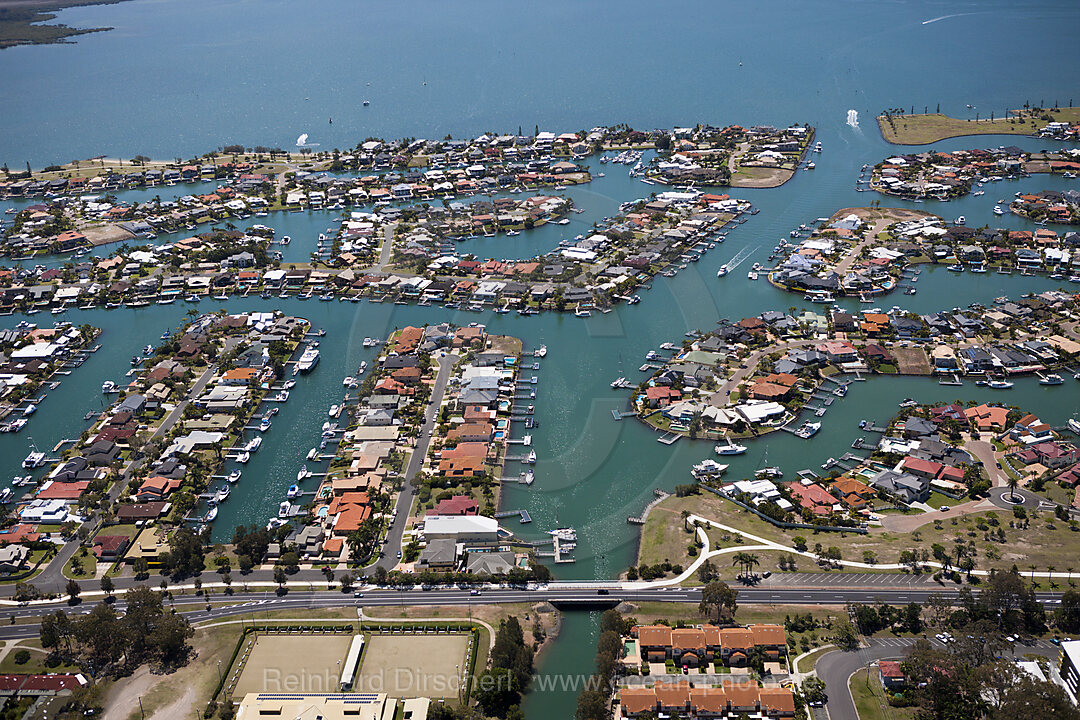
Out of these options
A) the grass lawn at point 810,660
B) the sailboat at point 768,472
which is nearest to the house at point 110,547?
the grass lawn at point 810,660

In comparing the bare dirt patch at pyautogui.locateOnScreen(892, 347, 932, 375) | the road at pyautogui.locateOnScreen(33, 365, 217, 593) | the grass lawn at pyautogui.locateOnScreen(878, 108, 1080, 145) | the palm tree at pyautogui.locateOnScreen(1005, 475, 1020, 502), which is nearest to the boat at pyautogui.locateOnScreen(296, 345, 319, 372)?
the road at pyautogui.locateOnScreen(33, 365, 217, 593)

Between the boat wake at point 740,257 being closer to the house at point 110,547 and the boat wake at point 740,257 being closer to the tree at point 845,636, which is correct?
the tree at point 845,636

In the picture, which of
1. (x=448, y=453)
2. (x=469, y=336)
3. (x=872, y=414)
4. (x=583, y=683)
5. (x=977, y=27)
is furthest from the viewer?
(x=977, y=27)

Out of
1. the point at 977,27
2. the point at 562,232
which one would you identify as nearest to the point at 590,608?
the point at 562,232

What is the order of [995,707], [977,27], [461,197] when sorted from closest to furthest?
[995,707]
[461,197]
[977,27]

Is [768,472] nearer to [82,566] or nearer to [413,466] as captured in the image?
[413,466]

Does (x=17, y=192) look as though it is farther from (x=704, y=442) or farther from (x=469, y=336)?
(x=704, y=442)

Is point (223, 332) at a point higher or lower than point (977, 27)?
lower
